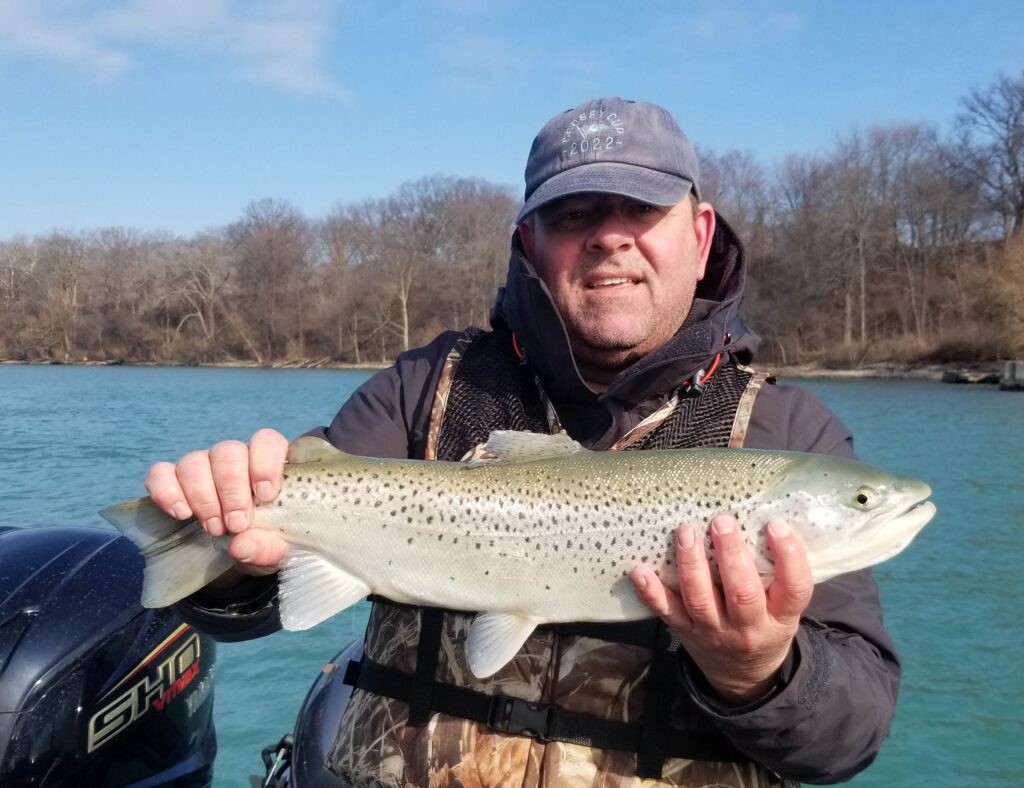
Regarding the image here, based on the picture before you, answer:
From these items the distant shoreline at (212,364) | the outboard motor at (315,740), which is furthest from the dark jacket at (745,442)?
the distant shoreline at (212,364)

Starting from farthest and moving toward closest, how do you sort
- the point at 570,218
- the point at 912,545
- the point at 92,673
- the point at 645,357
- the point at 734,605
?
the point at 912,545 < the point at 92,673 < the point at 570,218 < the point at 645,357 < the point at 734,605

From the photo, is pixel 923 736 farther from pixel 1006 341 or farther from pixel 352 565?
pixel 1006 341

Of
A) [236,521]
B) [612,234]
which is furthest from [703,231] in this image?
[236,521]

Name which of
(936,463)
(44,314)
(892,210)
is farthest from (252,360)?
(936,463)

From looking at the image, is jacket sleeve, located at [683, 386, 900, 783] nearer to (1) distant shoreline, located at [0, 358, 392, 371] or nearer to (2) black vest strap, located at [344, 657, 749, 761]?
(2) black vest strap, located at [344, 657, 749, 761]

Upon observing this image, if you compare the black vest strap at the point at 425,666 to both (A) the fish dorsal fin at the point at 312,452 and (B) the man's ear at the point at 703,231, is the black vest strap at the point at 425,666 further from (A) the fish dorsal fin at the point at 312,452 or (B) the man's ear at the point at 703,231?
(B) the man's ear at the point at 703,231

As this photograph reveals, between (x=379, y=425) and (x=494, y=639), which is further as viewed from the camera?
(x=379, y=425)

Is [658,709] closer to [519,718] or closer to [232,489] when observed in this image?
[519,718]
